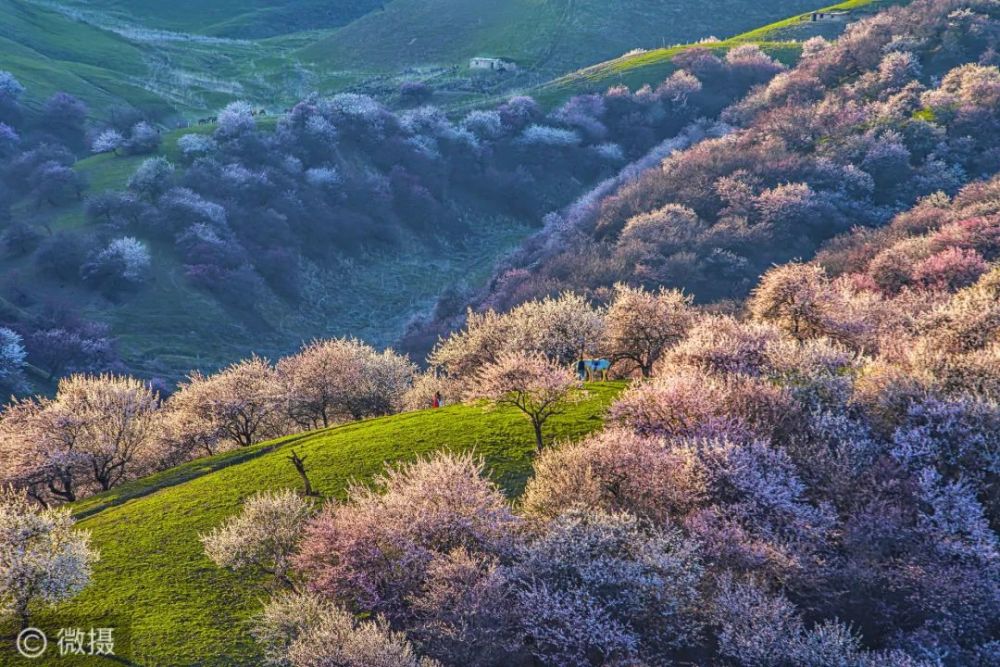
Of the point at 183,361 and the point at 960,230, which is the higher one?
the point at 960,230

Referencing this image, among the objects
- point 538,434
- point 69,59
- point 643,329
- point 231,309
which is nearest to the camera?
point 538,434

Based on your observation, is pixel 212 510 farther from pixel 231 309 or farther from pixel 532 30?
pixel 532 30

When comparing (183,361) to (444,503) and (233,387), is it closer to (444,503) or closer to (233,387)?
(233,387)

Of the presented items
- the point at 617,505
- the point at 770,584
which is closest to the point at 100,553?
the point at 617,505

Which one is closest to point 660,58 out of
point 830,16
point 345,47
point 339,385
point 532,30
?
point 830,16

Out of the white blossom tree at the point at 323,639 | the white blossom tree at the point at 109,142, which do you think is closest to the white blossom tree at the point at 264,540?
the white blossom tree at the point at 323,639

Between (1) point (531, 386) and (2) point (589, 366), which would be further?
(2) point (589, 366)
